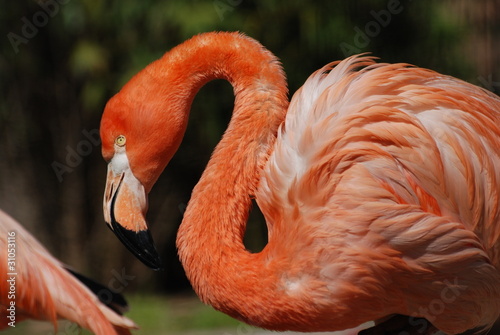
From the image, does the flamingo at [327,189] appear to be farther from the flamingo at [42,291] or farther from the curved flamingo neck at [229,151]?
the flamingo at [42,291]

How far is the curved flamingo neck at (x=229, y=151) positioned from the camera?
101 inches

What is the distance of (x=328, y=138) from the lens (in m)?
2.48

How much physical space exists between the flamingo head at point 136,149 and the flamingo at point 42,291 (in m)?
0.30

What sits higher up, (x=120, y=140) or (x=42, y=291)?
(x=120, y=140)

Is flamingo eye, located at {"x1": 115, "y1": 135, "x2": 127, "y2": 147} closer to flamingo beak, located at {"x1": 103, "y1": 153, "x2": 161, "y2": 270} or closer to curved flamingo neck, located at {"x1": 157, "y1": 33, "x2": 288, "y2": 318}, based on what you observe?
flamingo beak, located at {"x1": 103, "y1": 153, "x2": 161, "y2": 270}

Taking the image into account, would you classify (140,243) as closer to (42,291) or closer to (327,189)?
(42,291)

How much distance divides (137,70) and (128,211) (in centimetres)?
245

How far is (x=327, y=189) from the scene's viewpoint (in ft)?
7.89

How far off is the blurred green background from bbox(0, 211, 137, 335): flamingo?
7.04 ft

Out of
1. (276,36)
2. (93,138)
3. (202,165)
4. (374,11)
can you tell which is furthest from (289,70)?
(93,138)

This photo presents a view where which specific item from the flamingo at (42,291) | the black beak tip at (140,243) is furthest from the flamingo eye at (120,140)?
the flamingo at (42,291)

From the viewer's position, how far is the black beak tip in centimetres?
256

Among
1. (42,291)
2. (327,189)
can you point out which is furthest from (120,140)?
(327,189)

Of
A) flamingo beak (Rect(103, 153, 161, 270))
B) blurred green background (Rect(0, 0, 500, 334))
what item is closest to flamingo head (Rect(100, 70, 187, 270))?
flamingo beak (Rect(103, 153, 161, 270))
